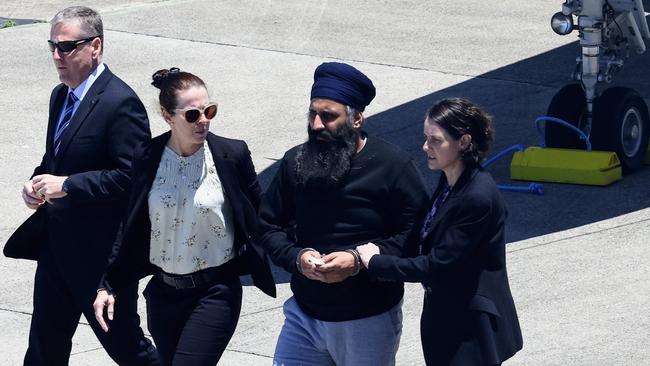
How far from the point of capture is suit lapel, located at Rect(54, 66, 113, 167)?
5.87m

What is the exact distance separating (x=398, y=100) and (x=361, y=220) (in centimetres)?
777

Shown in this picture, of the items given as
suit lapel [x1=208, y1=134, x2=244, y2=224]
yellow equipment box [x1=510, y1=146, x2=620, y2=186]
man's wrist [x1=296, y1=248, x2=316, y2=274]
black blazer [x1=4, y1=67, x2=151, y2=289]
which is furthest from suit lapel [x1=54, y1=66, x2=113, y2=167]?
yellow equipment box [x1=510, y1=146, x2=620, y2=186]

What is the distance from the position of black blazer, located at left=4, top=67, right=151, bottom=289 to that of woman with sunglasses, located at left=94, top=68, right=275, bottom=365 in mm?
296

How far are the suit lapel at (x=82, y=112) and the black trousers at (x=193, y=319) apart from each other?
30.6 inches

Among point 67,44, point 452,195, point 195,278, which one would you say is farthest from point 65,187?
point 452,195

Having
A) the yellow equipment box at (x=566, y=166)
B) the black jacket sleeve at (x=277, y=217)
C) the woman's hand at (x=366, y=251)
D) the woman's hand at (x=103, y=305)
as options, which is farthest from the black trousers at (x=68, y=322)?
the yellow equipment box at (x=566, y=166)

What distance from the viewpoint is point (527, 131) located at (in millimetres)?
11570

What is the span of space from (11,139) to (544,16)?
7.16 m

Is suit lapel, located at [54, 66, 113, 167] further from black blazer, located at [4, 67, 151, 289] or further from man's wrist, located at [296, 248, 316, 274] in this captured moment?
man's wrist, located at [296, 248, 316, 274]

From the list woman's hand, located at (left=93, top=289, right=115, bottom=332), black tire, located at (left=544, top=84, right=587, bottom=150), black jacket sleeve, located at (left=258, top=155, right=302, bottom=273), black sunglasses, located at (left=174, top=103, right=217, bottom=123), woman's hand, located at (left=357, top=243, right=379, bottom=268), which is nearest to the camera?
woman's hand, located at (left=357, top=243, right=379, bottom=268)

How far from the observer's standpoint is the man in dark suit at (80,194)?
19.2 ft

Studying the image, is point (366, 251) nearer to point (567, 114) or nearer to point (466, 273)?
point (466, 273)

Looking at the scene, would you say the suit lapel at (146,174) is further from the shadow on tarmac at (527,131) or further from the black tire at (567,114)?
the black tire at (567,114)

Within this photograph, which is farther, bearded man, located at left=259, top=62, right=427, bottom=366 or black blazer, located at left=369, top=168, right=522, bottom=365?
bearded man, located at left=259, top=62, right=427, bottom=366
